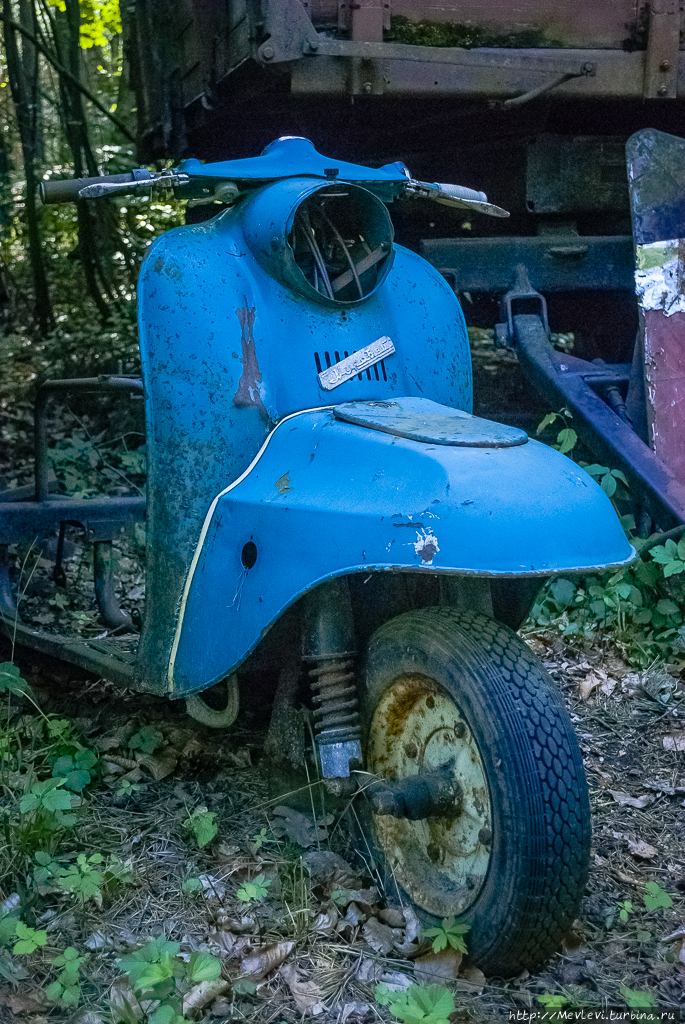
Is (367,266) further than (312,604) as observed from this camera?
Yes

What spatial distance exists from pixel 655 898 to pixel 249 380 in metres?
1.31

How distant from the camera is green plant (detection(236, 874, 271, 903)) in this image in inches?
69.0

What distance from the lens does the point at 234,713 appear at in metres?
2.14

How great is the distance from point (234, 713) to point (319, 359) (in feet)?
2.69

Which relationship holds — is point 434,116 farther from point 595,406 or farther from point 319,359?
point 319,359

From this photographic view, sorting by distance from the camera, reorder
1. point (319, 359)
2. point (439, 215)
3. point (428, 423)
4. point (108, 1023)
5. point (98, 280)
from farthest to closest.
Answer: point (98, 280) < point (439, 215) < point (319, 359) < point (428, 423) < point (108, 1023)

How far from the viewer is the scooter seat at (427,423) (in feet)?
5.43

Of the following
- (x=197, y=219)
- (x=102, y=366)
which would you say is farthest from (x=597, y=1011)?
(x=102, y=366)

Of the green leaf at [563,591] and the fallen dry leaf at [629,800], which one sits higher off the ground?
the green leaf at [563,591]

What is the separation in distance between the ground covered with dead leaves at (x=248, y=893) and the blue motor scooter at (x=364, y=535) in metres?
0.10

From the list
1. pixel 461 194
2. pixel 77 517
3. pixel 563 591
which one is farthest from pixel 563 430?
pixel 77 517

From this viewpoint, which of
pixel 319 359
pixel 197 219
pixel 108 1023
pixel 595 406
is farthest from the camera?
pixel 197 219

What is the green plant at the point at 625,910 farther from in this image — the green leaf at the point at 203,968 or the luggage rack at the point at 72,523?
the luggage rack at the point at 72,523

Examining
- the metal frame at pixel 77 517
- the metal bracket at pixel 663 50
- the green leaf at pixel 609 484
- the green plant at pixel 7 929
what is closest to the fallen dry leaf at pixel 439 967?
the green plant at pixel 7 929
